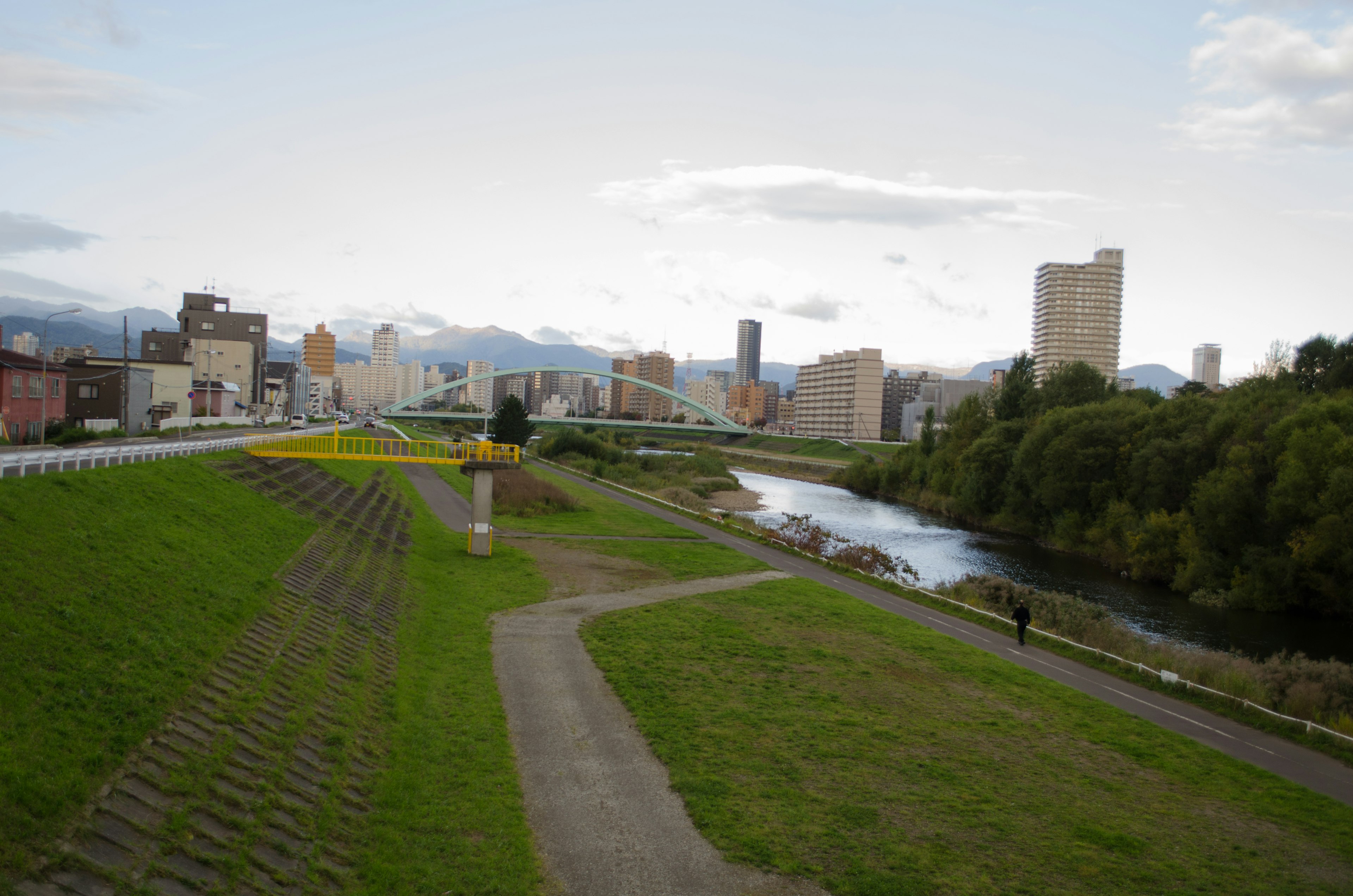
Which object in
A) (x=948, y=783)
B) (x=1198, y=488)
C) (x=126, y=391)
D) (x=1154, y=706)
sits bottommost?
(x=1154, y=706)

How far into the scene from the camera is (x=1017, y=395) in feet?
244

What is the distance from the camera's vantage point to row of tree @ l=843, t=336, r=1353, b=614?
112ft

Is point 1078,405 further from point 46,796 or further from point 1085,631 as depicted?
point 46,796

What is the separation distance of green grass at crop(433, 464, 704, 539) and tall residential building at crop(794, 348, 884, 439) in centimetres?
11141

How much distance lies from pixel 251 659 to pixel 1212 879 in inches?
530

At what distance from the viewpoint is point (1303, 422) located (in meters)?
36.9

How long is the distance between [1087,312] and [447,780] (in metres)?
210

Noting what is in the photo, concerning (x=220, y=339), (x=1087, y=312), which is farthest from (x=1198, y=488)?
(x=1087, y=312)

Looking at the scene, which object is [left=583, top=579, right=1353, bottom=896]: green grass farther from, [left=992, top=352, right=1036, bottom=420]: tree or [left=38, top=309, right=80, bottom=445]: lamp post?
[left=992, top=352, right=1036, bottom=420]: tree

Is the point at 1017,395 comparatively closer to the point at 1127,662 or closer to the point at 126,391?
the point at 1127,662

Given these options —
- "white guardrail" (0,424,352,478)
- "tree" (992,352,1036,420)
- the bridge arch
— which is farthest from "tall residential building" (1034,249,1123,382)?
"white guardrail" (0,424,352,478)

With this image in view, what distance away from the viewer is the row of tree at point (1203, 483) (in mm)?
34156

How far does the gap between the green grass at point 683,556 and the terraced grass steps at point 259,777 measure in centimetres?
1372

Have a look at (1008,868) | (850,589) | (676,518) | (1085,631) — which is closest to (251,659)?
(1008,868)
